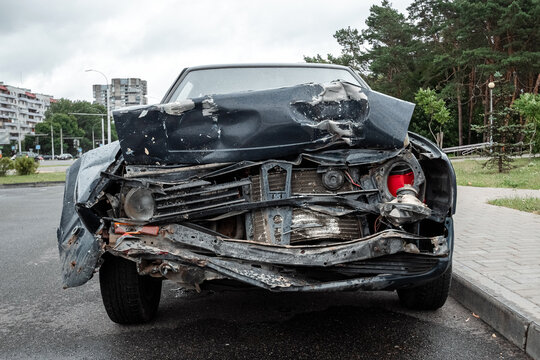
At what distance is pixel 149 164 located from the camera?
2699 millimetres

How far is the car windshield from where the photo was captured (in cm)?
396

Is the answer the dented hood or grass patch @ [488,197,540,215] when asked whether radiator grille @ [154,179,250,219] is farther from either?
grass patch @ [488,197,540,215]

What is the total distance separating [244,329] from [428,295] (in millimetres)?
1279

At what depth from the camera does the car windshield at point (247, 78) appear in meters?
3.96

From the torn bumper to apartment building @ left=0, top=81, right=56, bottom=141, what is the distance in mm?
124878

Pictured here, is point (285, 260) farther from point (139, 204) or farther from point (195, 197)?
point (139, 204)

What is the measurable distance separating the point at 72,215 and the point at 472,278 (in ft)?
9.62

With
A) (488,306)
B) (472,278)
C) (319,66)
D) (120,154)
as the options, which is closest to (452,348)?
(488,306)

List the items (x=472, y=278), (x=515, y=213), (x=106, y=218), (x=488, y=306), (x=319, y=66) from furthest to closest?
(x=515, y=213) < (x=319, y=66) < (x=472, y=278) < (x=488, y=306) < (x=106, y=218)

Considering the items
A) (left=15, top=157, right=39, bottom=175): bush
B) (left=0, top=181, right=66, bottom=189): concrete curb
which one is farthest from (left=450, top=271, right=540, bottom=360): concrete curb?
(left=15, top=157, right=39, bottom=175): bush

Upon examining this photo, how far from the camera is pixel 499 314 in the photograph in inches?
122

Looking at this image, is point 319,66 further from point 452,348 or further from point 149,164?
point 452,348

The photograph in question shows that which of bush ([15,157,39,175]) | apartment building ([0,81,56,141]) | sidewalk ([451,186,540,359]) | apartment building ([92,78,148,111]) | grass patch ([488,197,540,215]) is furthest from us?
apartment building ([0,81,56,141])

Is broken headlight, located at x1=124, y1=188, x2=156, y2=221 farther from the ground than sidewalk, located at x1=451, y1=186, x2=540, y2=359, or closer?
farther from the ground
